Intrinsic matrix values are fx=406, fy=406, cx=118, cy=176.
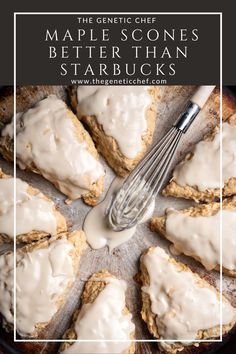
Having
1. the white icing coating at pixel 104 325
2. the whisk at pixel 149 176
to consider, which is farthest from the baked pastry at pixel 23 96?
the white icing coating at pixel 104 325

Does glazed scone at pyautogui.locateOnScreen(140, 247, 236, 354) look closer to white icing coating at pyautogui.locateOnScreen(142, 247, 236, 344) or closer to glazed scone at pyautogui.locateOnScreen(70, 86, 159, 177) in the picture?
white icing coating at pyautogui.locateOnScreen(142, 247, 236, 344)

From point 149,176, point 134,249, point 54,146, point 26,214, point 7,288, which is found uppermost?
point 54,146

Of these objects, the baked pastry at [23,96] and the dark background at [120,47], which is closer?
the dark background at [120,47]

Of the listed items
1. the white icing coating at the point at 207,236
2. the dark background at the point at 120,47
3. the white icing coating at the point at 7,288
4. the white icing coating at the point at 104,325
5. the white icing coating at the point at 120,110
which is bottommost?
the white icing coating at the point at 104,325

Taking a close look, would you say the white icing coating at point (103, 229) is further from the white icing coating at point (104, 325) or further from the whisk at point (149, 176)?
the white icing coating at point (104, 325)

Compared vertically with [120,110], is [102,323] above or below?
below

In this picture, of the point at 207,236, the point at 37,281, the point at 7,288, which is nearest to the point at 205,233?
the point at 207,236

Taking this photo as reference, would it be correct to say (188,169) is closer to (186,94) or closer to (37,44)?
(186,94)

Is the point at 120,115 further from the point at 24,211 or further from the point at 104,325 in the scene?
the point at 104,325
